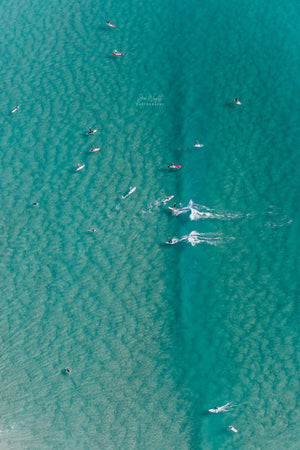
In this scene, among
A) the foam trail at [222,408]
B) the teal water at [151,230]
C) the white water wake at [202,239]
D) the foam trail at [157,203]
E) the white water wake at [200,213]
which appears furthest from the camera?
the foam trail at [157,203]

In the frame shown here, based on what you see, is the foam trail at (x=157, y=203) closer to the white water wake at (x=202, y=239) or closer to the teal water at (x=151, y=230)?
the teal water at (x=151, y=230)

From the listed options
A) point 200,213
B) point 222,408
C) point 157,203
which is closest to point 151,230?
point 157,203

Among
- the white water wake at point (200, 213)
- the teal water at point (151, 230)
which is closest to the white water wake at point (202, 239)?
the teal water at point (151, 230)

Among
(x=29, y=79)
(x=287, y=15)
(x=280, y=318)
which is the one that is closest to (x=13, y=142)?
(x=29, y=79)

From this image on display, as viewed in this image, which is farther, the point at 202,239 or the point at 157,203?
the point at 157,203

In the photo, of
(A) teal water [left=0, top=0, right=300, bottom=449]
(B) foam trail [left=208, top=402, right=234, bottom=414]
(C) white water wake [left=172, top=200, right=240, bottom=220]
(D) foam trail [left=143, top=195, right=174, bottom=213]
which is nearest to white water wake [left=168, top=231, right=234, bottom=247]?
(A) teal water [left=0, top=0, right=300, bottom=449]

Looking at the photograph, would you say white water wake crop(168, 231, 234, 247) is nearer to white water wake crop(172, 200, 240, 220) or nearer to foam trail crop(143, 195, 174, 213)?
white water wake crop(172, 200, 240, 220)

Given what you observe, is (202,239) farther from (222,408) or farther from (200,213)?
(222,408)

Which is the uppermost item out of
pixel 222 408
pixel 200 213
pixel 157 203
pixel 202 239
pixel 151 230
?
pixel 200 213

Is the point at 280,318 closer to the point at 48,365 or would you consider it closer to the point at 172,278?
the point at 172,278
